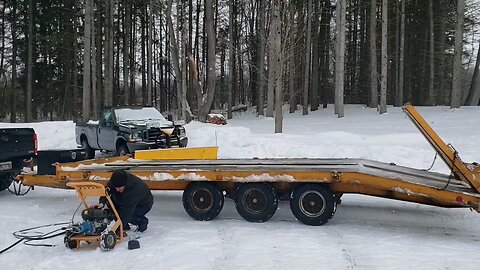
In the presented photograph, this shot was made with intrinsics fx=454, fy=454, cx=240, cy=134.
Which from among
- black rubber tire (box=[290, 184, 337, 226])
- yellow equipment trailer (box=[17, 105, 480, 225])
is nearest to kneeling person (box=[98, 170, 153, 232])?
yellow equipment trailer (box=[17, 105, 480, 225])

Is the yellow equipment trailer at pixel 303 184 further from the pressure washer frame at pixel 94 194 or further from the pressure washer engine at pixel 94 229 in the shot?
the pressure washer engine at pixel 94 229

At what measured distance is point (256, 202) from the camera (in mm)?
7426

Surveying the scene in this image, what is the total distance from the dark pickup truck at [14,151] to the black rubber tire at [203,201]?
14.2 ft

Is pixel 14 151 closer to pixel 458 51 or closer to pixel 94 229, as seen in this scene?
pixel 94 229

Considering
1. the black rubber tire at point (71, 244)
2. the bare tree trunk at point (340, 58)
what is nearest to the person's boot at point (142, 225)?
the black rubber tire at point (71, 244)

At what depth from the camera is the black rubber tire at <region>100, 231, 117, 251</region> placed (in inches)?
241

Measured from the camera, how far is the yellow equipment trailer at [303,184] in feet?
21.9

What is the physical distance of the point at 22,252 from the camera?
6.10 metres

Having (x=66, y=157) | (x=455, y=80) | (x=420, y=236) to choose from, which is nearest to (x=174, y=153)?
(x=66, y=157)

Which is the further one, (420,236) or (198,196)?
(198,196)

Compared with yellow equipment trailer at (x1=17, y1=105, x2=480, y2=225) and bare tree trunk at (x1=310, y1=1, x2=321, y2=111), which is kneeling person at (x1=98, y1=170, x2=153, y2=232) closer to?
yellow equipment trailer at (x1=17, y1=105, x2=480, y2=225)

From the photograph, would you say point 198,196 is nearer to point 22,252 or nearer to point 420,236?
point 22,252

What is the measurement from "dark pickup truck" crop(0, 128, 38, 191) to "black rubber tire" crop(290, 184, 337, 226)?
6.13m

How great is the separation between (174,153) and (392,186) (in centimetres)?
508
